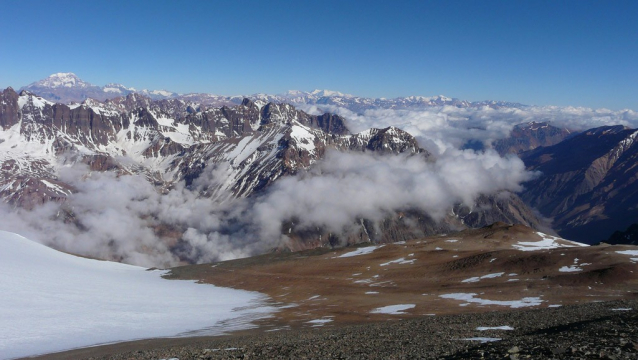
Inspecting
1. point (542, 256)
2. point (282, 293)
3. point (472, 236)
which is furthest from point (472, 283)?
point (472, 236)

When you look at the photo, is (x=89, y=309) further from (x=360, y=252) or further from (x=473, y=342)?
(x=360, y=252)

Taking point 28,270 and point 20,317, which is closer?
point 20,317

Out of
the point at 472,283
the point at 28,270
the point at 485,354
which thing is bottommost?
the point at 472,283

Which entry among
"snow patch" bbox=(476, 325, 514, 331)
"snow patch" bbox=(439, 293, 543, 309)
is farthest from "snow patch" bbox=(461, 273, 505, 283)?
"snow patch" bbox=(476, 325, 514, 331)

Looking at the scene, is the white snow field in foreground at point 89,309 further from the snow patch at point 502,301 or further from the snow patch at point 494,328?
the snow patch at point 502,301

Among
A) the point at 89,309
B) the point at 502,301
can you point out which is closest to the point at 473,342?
the point at 502,301

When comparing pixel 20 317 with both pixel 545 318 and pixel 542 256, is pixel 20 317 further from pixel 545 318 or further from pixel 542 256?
pixel 542 256

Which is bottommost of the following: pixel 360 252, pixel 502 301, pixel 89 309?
pixel 502 301
